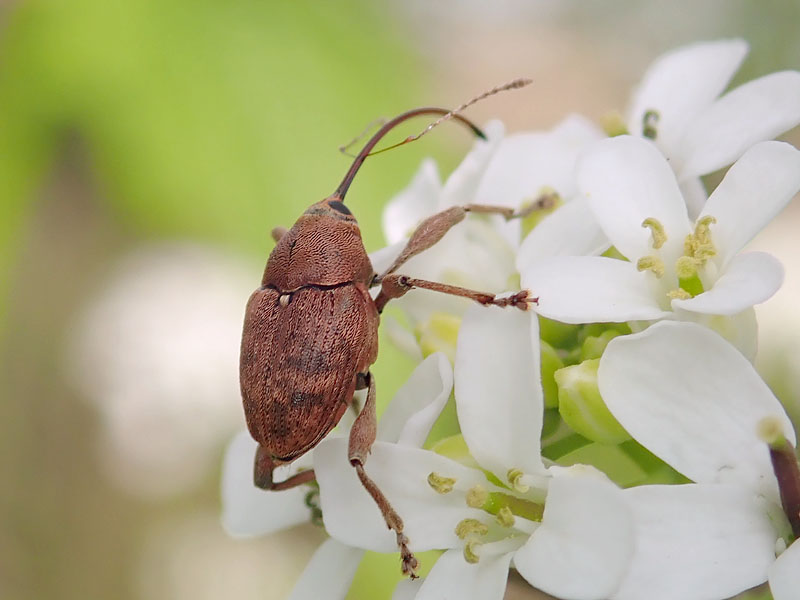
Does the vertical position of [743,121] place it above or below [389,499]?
above

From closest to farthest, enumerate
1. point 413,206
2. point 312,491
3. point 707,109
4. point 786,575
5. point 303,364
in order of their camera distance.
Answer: point 786,575 < point 303,364 < point 312,491 < point 707,109 < point 413,206

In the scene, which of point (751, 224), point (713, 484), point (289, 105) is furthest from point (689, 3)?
point (713, 484)

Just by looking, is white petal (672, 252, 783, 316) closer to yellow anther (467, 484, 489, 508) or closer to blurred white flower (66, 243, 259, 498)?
yellow anther (467, 484, 489, 508)

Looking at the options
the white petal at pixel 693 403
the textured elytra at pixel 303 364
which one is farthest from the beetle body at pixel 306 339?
the white petal at pixel 693 403

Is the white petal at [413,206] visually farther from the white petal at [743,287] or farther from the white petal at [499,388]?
the white petal at [743,287]

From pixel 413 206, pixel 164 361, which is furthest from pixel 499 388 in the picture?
pixel 164 361

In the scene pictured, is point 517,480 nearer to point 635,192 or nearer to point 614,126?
point 635,192

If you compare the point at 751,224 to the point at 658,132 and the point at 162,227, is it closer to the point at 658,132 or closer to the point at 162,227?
the point at 658,132

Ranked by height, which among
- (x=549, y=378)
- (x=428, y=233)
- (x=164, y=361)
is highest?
(x=428, y=233)
